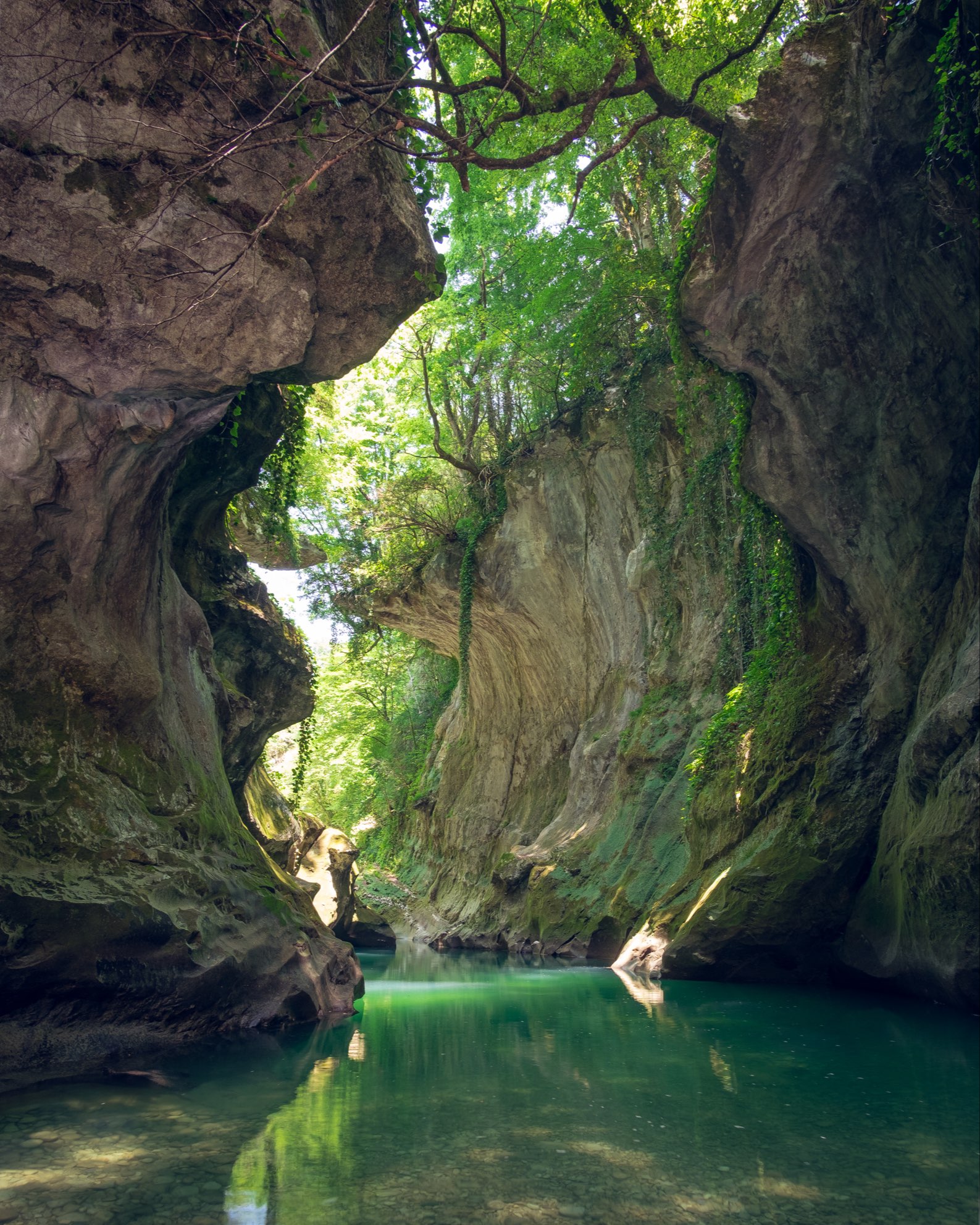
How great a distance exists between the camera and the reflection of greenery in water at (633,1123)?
3.11 metres

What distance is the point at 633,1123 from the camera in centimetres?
409

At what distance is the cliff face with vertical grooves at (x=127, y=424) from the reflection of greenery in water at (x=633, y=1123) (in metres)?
1.43

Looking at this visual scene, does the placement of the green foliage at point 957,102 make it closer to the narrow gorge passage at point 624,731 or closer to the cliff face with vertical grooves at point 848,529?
the narrow gorge passage at point 624,731

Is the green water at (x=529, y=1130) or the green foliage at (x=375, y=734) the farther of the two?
the green foliage at (x=375, y=734)

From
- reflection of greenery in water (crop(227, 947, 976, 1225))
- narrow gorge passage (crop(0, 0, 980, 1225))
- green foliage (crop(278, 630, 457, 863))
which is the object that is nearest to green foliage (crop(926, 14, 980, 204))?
narrow gorge passage (crop(0, 0, 980, 1225))

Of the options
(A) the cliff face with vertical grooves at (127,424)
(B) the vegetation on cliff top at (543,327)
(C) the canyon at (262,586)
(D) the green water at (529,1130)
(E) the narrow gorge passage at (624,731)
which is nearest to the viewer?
(D) the green water at (529,1130)

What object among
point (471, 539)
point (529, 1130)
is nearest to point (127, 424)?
point (529, 1130)

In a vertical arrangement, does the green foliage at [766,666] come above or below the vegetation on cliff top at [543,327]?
below

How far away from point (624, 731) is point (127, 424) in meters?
11.0

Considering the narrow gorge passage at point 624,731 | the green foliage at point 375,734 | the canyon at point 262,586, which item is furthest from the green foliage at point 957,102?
the green foliage at point 375,734

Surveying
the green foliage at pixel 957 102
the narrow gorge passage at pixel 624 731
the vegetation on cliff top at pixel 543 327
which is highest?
the vegetation on cliff top at pixel 543 327

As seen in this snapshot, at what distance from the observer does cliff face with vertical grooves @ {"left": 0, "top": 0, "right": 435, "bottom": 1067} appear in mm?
5359

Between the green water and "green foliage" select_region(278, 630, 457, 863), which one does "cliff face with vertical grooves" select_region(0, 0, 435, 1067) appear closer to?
the green water

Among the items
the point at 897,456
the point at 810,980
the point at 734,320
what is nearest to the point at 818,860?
the point at 810,980
